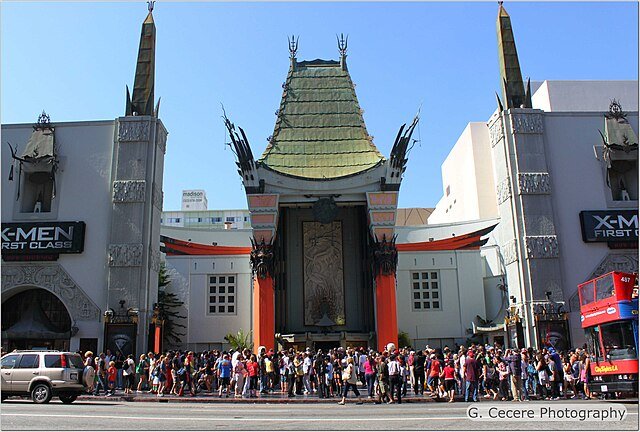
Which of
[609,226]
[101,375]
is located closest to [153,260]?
[101,375]

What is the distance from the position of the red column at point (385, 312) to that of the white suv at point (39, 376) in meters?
19.3

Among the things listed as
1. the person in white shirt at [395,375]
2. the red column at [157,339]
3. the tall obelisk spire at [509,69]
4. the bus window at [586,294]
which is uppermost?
the tall obelisk spire at [509,69]

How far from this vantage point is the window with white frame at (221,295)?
36.6 meters

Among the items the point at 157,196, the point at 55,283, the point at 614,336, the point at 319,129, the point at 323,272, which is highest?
the point at 319,129

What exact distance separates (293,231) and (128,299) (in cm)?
1405

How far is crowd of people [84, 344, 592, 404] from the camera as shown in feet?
55.7

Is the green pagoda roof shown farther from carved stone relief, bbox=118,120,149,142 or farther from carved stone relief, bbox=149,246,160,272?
carved stone relief, bbox=149,246,160,272

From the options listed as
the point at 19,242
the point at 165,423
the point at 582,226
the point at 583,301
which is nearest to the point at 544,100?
the point at 582,226

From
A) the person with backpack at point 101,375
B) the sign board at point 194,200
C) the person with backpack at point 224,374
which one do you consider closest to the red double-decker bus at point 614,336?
the person with backpack at point 224,374

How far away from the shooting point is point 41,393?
15.2 meters

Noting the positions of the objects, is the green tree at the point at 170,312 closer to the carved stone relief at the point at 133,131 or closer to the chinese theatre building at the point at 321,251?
the chinese theatre building at the point at 321,251

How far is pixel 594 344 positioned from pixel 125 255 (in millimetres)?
18279

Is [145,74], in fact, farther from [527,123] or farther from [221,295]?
[527,123]

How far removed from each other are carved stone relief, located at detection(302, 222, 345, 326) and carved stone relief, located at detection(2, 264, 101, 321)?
546 inches
